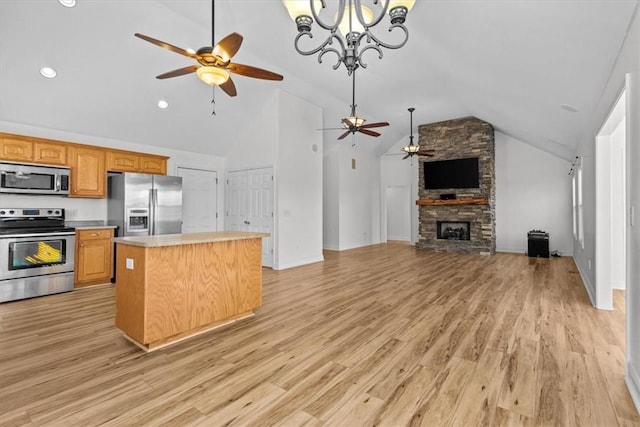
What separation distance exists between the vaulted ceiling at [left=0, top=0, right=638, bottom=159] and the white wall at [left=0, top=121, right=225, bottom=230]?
116 millimetres

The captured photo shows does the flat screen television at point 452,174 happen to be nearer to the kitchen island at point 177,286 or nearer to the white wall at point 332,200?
the white wall at point 332,200

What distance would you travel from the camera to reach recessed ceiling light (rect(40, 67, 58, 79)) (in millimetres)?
4055

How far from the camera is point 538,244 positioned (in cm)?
757

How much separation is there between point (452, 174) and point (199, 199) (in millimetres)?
6737

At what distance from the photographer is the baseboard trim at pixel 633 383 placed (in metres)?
1.87

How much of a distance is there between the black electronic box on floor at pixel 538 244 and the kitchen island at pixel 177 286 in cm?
746

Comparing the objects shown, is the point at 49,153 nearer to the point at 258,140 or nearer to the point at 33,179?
the point at 33,179

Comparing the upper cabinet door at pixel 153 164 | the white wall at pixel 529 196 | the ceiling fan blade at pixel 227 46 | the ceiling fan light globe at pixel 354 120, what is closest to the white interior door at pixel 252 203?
the upper cabinet door at pixel 153 164

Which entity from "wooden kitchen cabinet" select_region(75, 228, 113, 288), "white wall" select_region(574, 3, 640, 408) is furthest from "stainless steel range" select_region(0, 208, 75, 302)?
"white wall" select_region(574, 3, 640, 408)

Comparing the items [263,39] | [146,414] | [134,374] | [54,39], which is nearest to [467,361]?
[146,414]

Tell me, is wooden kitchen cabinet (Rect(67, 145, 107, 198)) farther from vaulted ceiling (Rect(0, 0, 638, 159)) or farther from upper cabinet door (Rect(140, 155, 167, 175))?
upper cabinet door (Rect(140, 155, 167, 175))

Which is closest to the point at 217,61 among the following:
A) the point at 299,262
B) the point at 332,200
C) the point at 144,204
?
the point at 144,204

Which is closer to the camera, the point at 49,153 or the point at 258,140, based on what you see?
the point at 49,153

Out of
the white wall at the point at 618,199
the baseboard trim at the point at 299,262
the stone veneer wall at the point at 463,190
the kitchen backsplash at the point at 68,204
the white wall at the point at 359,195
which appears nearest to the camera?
the white wall at the point at 618,199
